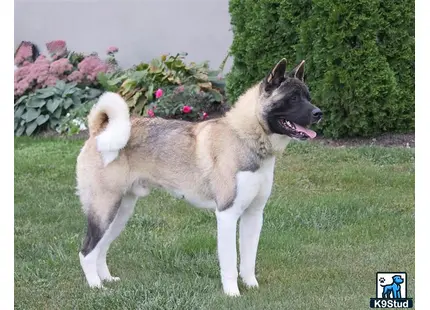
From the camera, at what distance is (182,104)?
9.08 m

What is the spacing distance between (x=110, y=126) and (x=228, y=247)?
44.1 inches

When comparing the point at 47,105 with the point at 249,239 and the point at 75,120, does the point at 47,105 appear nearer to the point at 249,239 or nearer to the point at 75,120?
the point at 75,120

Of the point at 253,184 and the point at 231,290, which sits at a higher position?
the point at 253,184

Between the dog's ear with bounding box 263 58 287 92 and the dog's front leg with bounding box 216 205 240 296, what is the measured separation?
80cm

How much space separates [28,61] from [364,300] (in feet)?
25.1

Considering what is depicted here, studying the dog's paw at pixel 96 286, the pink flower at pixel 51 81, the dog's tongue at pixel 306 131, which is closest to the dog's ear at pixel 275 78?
the dog's tongue at pixel 306 131

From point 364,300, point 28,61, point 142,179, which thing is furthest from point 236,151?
point 28,61

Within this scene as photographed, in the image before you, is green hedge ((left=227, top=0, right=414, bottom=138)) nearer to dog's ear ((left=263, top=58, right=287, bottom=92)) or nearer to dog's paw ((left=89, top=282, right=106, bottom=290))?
dog's ear ((left=263, top=58, right=287, bottom=92))

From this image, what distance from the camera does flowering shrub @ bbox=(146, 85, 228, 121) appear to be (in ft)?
29.7

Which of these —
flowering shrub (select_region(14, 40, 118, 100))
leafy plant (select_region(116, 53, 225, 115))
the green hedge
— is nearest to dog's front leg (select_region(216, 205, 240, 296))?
the green hedge

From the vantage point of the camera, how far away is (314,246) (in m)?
5.62

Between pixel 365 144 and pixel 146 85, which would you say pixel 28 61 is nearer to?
pixel 146 85

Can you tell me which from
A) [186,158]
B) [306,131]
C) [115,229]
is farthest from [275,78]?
[115,229]

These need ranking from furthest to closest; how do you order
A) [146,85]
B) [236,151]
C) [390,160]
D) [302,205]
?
[146,85] < [390,160] < [302,205] < [236,151]
